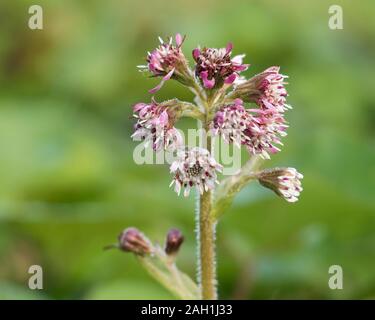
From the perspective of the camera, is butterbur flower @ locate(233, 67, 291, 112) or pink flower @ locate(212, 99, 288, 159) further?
butterbur flower @ locate(233, 67, 291, 112)

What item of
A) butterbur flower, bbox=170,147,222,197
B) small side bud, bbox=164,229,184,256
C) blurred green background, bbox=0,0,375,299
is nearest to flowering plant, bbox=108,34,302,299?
butterbur flower, bbox=170,147,222,197

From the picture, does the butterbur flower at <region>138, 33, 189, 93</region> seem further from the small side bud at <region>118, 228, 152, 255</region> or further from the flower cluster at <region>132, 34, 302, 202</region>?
the small side bud at <region>118, 228, 152, 255</region>

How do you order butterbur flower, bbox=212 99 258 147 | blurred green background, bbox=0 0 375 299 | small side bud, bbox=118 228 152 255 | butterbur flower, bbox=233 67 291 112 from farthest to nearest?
blurred green background, bbox=0 0 375 299, small side bud, bbox=118 228 152 255, butterbur flower, bbox=233 67 291 112, butterbur flower, bbox=212 99 258 147

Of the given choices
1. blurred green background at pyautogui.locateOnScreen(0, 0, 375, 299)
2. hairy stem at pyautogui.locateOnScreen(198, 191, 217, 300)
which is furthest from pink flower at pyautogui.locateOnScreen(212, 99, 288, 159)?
blurred green background at pyautogui.locateOnScreen(0, 0, 375, 299)

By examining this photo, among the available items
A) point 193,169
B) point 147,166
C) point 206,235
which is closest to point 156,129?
point 193,169

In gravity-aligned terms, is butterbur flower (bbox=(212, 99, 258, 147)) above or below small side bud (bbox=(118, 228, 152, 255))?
above

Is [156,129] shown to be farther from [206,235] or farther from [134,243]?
[134,243]

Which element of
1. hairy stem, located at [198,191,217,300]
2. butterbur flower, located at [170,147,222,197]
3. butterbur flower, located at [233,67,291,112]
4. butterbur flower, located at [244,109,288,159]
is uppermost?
butterbur flower, located at [233,67,291,112]

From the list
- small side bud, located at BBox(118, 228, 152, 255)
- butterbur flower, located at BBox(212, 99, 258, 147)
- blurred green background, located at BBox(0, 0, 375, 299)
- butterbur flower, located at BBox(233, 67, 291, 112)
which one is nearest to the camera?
butterbur flower, located at BBox(212, 99, 258, 147)
